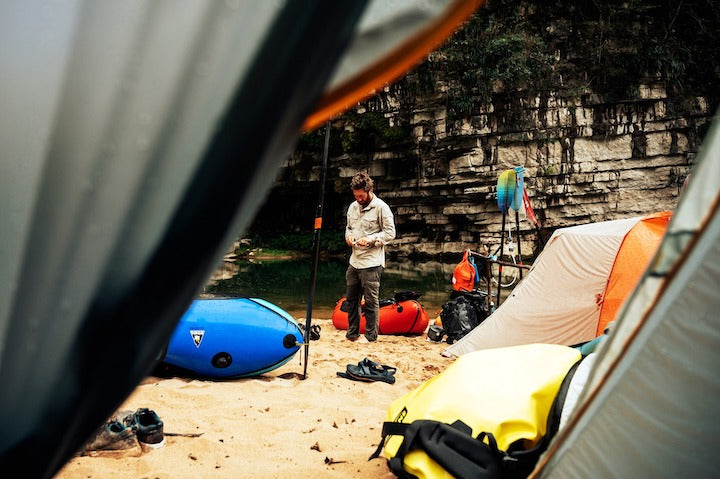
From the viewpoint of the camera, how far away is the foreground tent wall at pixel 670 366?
0.87m

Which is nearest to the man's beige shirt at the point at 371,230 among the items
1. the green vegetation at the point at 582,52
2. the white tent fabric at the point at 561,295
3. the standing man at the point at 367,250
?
the standing man at the point at 367,250

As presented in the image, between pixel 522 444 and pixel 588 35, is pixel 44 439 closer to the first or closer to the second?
pixel 522 444

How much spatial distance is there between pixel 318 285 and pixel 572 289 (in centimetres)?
785

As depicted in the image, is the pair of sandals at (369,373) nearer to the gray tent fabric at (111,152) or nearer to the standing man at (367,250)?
the standing man at (367,250)

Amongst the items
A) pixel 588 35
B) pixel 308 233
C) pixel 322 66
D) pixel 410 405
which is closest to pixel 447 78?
pixel 588 35

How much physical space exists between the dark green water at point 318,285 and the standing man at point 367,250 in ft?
4.41

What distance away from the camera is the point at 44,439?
587 mm

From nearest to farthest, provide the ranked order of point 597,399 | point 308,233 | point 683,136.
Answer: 1. point 597,399
2. point 683,136
3. point 308,233

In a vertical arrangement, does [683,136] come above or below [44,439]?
above

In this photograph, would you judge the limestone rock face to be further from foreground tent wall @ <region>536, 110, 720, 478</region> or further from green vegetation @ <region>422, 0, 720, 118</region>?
foreground tent wall @ <region>536, 110, 720, 478</region>

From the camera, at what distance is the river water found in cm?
855

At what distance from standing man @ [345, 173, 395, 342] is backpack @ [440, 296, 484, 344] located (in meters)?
0.80

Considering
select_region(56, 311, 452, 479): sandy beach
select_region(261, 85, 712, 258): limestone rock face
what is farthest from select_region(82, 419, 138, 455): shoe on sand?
select_region(261, 85, 712, 258): limestone rock face

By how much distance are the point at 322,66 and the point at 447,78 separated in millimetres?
18673
